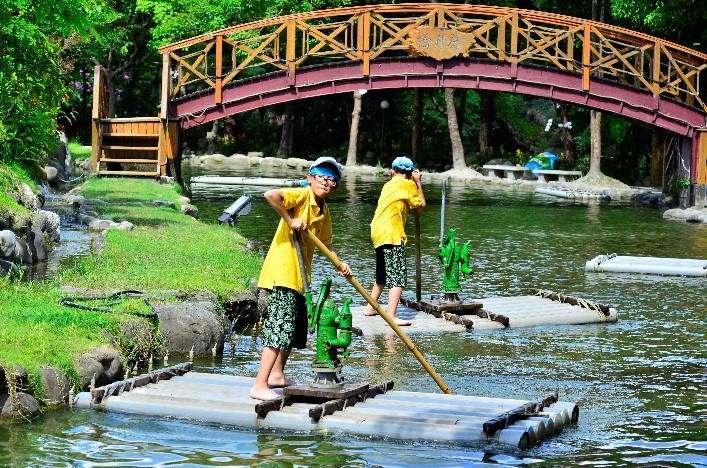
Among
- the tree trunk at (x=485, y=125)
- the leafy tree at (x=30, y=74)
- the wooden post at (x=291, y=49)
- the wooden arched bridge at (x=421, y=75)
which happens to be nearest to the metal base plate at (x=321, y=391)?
the leafy tree at (x=30, y=74)

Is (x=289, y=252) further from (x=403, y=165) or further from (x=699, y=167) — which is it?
(x=699, y=167)

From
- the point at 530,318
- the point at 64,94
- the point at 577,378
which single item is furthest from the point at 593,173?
the point at 577,378

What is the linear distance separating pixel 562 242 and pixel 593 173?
51.1 ft

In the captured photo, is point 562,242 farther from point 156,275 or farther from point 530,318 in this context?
point 156,275

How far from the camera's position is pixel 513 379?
11820mm

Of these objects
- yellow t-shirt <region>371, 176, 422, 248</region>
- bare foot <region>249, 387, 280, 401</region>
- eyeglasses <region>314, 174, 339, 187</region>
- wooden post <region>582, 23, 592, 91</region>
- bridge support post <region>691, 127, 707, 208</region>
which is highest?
wooden post <region>582, 23, 592, 91</region>

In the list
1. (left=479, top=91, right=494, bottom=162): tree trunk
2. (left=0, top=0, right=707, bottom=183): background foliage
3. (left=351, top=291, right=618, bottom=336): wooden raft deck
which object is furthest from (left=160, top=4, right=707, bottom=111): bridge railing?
(left=351, top=291, right=618, bottom=336): wooden raft deck

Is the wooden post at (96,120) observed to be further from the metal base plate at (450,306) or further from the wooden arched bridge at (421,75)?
the metal base plate at (450,306)

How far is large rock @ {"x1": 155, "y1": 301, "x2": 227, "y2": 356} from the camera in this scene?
40.7 feet

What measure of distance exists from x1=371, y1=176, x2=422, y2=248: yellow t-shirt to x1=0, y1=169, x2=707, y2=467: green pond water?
1.16 m

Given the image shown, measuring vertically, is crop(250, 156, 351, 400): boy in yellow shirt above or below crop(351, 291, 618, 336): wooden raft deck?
above

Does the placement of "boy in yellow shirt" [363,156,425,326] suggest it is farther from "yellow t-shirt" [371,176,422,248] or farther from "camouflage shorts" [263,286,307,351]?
"camouflage shorts" [263,286,307,351]

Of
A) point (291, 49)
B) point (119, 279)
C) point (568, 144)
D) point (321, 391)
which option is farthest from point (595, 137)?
point (321, 391)

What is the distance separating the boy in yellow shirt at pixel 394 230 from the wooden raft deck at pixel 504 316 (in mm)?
289
